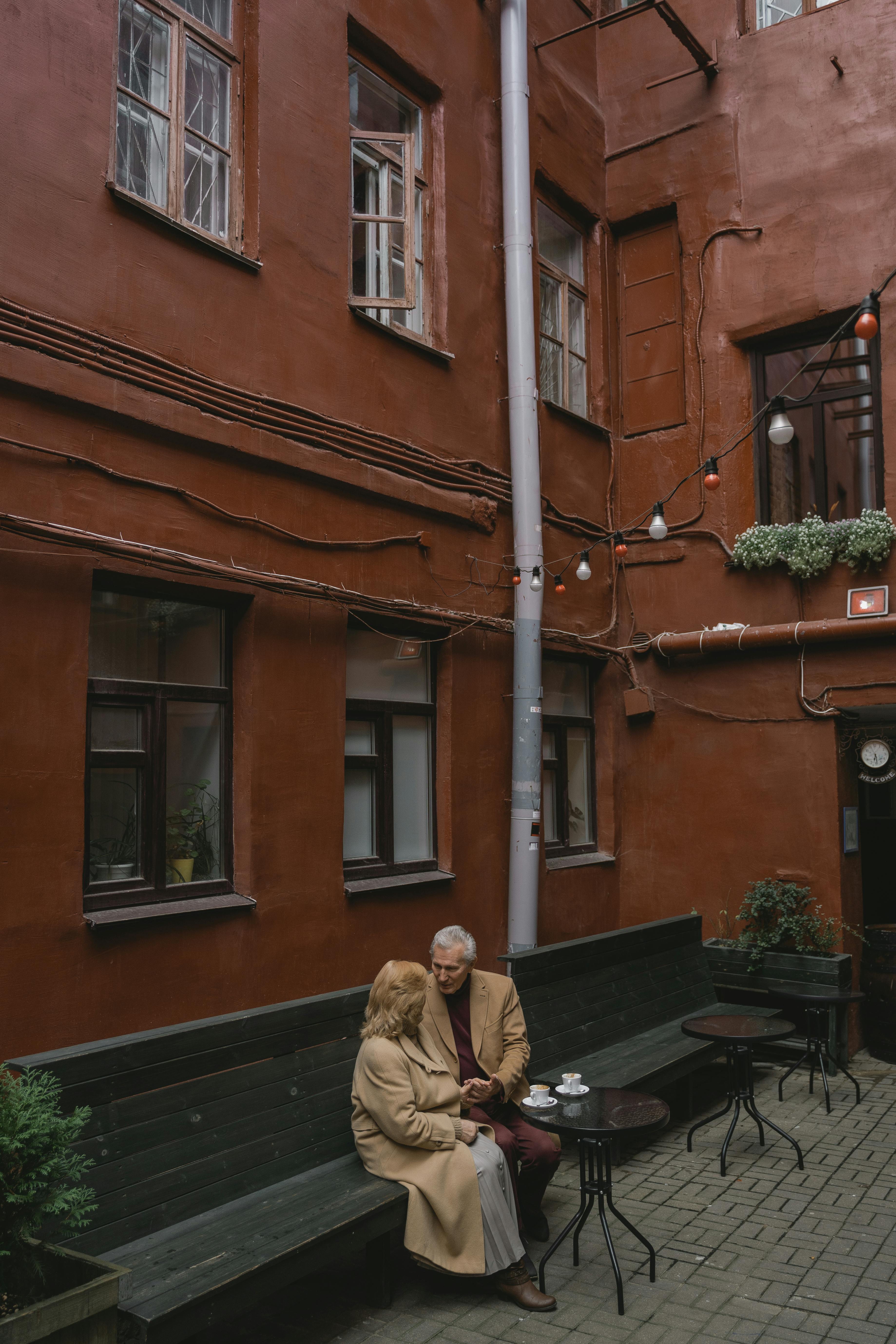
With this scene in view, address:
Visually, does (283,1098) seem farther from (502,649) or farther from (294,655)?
(502,649)

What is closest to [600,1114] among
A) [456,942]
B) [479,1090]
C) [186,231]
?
[479,1090]

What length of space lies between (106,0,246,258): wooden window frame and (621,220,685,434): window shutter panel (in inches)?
195

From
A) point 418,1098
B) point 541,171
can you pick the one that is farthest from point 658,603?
point 418,1098

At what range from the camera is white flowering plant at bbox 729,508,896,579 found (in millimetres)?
8906

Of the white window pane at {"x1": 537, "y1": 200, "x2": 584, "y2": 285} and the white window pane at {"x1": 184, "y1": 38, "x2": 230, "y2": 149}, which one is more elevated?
the white window pane at {"x1": 537, "y1": 200, "x2": 584, "y2": 285}

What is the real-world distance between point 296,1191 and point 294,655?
327 centimetres

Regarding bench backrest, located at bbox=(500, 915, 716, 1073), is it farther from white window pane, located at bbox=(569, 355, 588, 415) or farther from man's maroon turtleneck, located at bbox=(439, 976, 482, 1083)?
white window pane, located at bbox=(569, 355, 588, 415)

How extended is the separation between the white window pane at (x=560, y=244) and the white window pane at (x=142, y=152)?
4.47 metres

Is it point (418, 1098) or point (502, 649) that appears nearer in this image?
point (418, 1098)

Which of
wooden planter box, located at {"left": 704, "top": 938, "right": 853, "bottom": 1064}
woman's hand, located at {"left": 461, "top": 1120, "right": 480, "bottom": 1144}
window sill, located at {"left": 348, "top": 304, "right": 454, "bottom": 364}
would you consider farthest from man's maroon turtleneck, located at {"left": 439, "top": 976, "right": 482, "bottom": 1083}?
window sill, located at {"left": 348, "top": 304, "right": 454, "bottom": 364}

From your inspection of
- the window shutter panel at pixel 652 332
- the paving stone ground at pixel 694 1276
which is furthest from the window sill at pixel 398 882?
the window shutter panel at pixel 652 332

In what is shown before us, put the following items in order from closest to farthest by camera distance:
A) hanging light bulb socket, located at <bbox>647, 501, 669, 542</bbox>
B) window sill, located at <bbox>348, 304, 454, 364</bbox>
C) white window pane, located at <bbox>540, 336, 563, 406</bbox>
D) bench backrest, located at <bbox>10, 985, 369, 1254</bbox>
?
bench backrest, located at <bbox>10, 985, 369, 1254</bbox>
window sill, located at <bbox>348, 304, 454, 364</bbox>
hanging light bulb socket, located at <bbox>647, 501, 669, 542</bbox>
white window pane, located at <bbox>540, 336, 563, 406</bbox>

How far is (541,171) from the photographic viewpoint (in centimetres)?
991

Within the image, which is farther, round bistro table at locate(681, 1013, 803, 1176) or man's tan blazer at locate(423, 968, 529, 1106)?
round bistro table at locate(681, 1013, 803, 1176)
